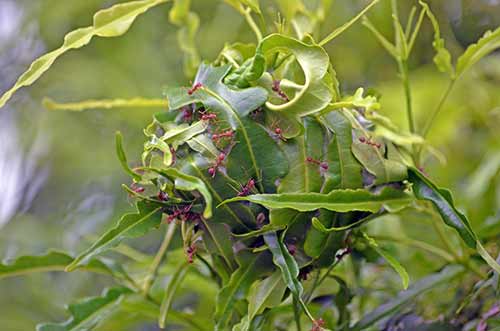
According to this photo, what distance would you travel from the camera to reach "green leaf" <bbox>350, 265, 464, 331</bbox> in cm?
53

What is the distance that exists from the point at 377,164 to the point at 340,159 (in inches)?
1.2

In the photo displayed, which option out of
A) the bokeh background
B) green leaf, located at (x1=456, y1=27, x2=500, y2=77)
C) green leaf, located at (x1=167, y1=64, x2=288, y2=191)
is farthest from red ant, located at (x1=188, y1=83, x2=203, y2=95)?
the bokeh background

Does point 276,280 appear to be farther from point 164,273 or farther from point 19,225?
point 19,225

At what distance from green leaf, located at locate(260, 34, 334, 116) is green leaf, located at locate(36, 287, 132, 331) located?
0.69 ft

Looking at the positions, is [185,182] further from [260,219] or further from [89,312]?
[89,312]

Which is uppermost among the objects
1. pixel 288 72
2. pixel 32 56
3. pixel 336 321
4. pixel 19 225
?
pixel 288 72

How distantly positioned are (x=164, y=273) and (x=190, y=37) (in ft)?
0.73

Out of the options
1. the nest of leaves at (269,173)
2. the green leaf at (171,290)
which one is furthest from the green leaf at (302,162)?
the green leaf at (171,290)

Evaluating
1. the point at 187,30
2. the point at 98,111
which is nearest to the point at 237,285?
the point at 187,30

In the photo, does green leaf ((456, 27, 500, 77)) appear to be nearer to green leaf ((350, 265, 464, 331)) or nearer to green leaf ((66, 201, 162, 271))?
green leaf ((350, 265, 464, 331))

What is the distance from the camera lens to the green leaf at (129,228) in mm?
421

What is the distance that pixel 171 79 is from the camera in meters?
1.27

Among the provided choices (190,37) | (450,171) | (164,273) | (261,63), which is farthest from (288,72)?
(450,171)

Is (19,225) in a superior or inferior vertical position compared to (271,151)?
inferior
